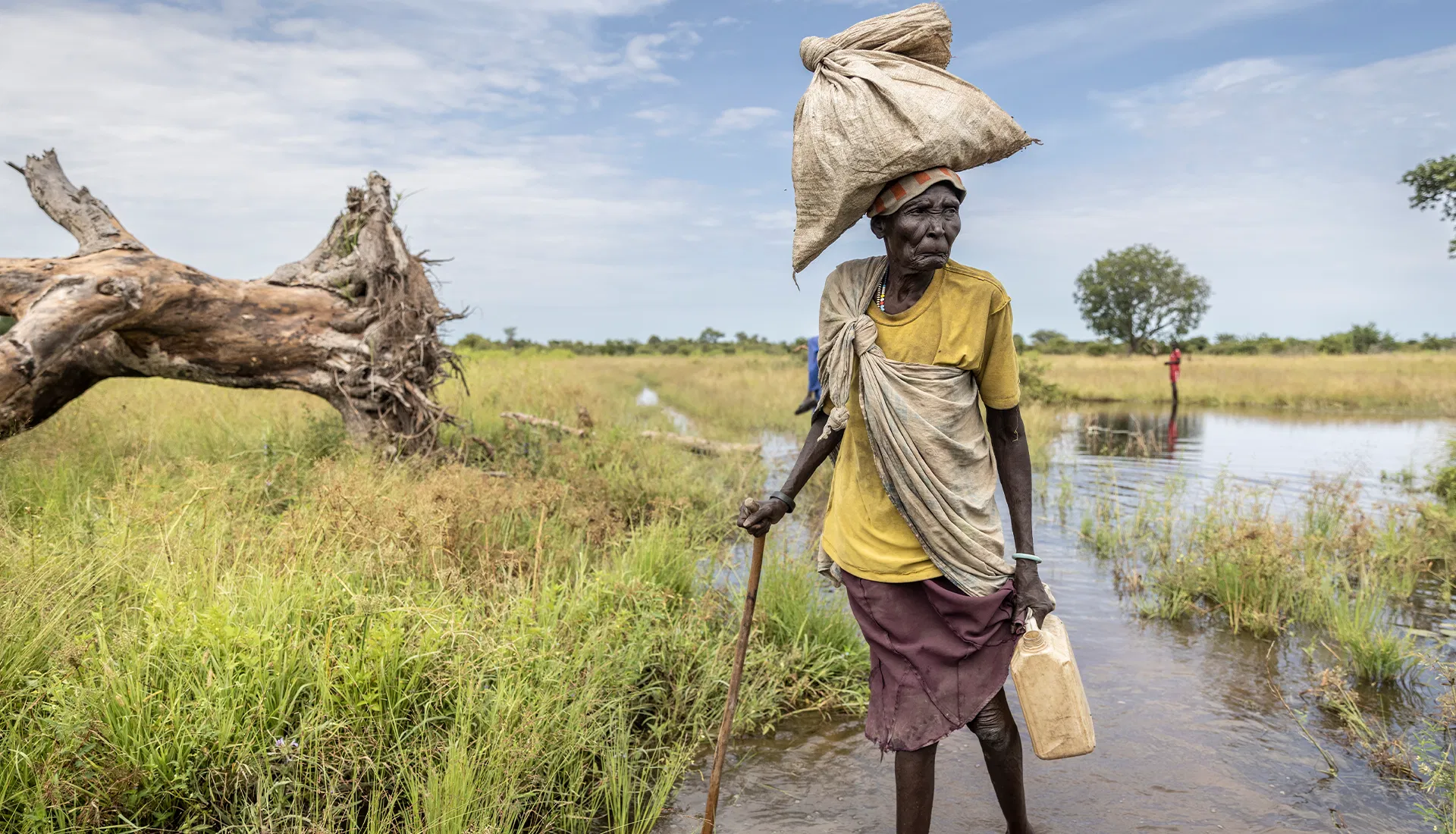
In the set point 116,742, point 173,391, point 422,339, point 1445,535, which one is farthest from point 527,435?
point 1445,535

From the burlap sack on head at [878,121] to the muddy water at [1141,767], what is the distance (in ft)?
6.61

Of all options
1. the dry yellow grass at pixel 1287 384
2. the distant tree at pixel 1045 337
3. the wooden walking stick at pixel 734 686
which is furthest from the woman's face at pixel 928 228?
the distant tree at pixel 1045 337

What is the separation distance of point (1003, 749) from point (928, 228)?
1.54 m

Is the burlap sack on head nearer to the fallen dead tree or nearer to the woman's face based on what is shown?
the woman's face

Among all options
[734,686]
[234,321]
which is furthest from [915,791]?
[234,321]

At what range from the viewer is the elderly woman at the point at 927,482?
101 inches

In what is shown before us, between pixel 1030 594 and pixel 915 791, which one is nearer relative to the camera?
pixel 915 791

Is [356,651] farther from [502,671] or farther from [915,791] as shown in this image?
[915,791]

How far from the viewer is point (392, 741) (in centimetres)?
301

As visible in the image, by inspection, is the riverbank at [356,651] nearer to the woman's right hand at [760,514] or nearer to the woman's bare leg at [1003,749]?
the woman's right hand at [760,514]

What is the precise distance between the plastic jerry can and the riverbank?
130 centimetres

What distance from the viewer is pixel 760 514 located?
2848 millimetres

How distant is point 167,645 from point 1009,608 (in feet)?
8.71

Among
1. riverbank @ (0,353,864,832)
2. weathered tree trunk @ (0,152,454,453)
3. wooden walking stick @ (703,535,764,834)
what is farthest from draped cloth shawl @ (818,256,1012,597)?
weathered tree trunk @ (0,152,454,453)
